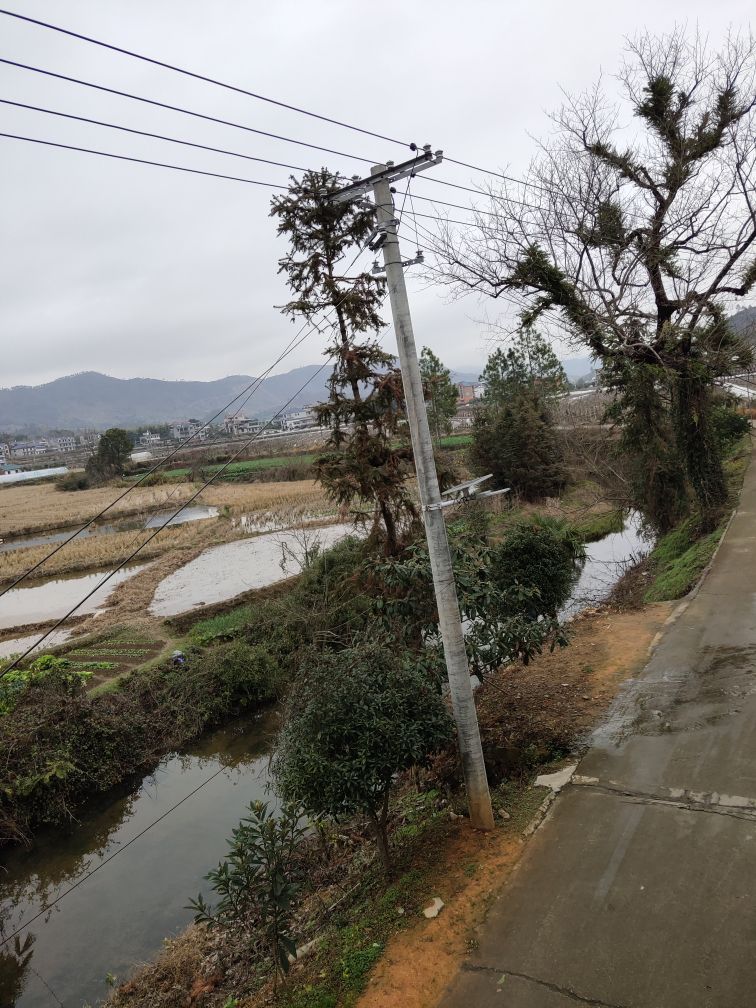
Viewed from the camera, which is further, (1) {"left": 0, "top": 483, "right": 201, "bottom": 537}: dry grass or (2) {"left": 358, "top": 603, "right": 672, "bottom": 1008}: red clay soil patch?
(1) {"left": 0, "top": 483, "right": 201, "bottom": 537}: dry grass

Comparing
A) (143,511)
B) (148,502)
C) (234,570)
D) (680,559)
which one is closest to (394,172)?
(680,559)

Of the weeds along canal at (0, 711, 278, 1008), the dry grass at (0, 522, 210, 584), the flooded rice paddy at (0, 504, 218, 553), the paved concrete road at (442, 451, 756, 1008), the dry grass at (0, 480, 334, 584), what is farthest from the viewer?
the flooded rice paddy at (0, 504, 218, 553)

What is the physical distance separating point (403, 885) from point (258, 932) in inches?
59.5

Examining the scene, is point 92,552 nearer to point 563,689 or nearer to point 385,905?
point 563,689

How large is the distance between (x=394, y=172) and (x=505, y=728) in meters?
6.55

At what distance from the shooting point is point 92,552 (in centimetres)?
2862

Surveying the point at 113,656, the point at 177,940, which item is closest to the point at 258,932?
the point at 177,940

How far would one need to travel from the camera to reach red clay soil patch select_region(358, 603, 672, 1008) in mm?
4629

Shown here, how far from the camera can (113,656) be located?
51.2 feet

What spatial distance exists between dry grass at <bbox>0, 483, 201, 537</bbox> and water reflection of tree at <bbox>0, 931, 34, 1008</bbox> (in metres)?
31.2

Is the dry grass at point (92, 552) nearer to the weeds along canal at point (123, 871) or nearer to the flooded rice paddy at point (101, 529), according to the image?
the flooded rice paddy at point (101, 529)

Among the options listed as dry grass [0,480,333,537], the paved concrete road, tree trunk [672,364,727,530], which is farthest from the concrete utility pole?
dry grass [0,480,333,537]

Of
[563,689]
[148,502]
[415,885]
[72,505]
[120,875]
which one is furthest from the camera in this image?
[72,505]

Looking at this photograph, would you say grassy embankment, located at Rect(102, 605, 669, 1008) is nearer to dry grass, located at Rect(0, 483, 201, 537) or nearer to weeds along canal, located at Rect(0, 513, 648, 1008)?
weeds along canal, located at Rect(0, 513, 648, 1008)
